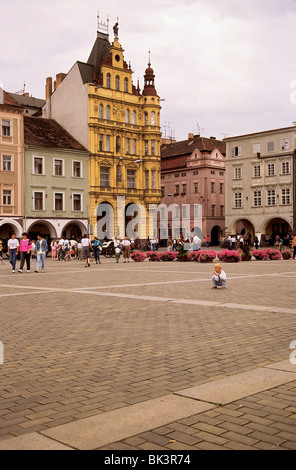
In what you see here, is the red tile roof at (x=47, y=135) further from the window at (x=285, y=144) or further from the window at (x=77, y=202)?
the window at (x=285, y=144)

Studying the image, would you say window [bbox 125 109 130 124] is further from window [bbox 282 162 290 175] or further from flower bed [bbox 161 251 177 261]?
flower bed [bbox 161 251 177 261]

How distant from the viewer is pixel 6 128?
4741 cm

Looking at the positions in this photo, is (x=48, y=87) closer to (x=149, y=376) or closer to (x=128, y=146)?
(x=128, y=146)

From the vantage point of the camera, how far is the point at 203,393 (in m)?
4.70

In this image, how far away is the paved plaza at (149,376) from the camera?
3742 millimetres

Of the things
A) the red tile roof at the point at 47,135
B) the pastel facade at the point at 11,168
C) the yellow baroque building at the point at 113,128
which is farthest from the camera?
the yellow baroque building at the point at 113,128

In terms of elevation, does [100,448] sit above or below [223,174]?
below

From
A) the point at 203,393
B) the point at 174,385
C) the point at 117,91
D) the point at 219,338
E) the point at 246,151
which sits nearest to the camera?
the point at 203,393

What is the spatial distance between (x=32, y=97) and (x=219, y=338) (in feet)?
249

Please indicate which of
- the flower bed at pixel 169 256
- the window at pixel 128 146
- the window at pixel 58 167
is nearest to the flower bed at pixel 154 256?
the flower bed at pixel 169 256

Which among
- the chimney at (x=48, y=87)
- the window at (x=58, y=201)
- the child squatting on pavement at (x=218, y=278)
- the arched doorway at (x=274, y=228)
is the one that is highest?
the chimney at (x=48, y=87)

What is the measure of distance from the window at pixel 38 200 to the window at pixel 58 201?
1622mm

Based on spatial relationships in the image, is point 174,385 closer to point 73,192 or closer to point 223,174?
point 73,192
